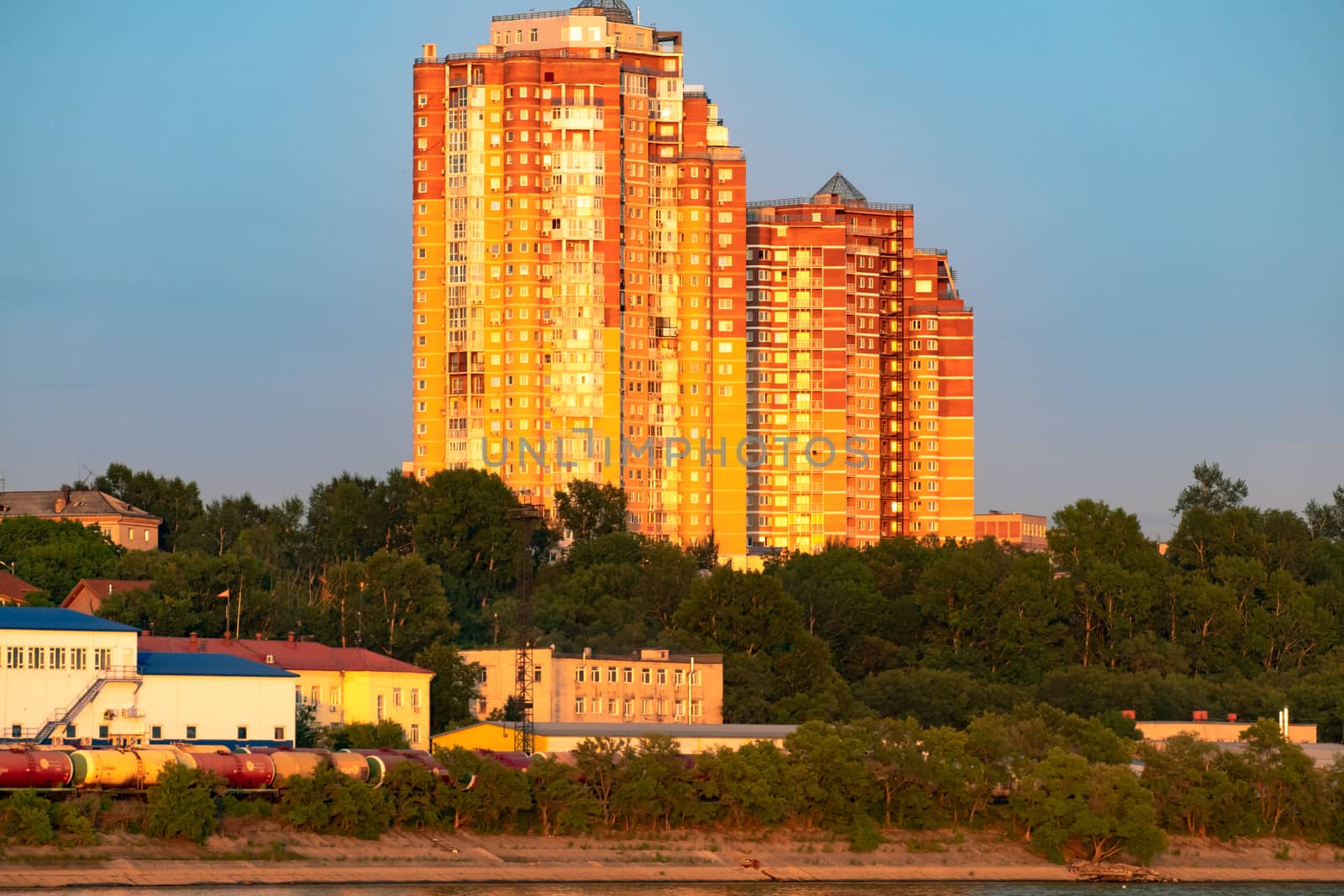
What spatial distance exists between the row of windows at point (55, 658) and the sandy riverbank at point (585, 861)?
1303 centimetres

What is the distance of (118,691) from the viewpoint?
9694 cm

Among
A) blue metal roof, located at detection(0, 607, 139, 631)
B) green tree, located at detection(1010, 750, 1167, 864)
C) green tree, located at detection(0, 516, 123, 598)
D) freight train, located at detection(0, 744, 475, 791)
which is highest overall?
green tree, located at detection(0, 516, 123, 598)

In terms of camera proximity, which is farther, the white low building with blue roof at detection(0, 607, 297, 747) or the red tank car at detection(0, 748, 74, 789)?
the white low building with blue roof at detection(0, 607, 297, 747)

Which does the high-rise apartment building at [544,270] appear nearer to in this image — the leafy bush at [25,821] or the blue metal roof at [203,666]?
the blue metal roof at [203,666]

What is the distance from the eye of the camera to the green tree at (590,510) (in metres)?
176

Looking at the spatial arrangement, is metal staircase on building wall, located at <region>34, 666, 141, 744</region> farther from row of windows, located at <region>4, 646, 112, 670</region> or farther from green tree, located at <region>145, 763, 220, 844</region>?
green tree, located at <region>145, 763, 220, 844</region>

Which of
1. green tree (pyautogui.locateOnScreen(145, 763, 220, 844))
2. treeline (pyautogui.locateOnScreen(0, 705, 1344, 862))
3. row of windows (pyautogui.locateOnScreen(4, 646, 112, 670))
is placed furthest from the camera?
row of windows (pyautogui.locateOnScreen(4, 646, 112, 670))

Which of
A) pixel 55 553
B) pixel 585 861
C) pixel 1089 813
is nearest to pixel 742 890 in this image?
pixel 585 861

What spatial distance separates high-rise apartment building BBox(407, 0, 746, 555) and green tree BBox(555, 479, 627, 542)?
12.7ft

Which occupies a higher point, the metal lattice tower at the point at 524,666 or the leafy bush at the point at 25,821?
the metal lattice tower at the point at 524,666

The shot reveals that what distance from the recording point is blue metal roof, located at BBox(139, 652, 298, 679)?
99.2 m

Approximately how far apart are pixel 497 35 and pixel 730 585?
65.8 m

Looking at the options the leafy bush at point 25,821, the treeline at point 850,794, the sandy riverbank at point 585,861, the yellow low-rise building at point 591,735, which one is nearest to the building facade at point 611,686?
the yellow low-rise building at point 591,735

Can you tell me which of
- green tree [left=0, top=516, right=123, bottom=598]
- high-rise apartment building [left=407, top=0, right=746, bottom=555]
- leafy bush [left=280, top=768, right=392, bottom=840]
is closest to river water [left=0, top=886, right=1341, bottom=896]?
leafy bush [left=280, top=768, right=392, bottom=840]
